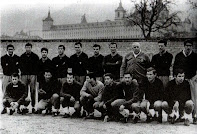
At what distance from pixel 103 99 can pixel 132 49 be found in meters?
1.27

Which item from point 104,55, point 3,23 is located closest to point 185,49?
point 104,55

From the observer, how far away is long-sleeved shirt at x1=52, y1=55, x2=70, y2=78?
20.5 feet

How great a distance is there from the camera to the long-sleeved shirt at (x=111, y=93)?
5.69 meters

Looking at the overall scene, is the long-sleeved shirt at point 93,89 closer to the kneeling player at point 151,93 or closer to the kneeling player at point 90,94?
the kneeling player at point 90,94

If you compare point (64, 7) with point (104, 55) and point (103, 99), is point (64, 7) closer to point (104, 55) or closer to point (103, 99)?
point (104, 55)

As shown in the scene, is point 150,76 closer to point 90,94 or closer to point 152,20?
point 90,94

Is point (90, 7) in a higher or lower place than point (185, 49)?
higher

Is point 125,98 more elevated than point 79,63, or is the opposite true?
point 79,63

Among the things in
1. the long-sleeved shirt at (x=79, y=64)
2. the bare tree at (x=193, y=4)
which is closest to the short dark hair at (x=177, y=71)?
the bare tree at (x=193, y=4)

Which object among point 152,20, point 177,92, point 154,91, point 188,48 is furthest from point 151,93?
point 152,20

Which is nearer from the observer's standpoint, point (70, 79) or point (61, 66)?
point (70, 79)

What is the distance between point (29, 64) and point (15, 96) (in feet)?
2.62

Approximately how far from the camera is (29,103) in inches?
249

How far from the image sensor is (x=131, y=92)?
224 inches
